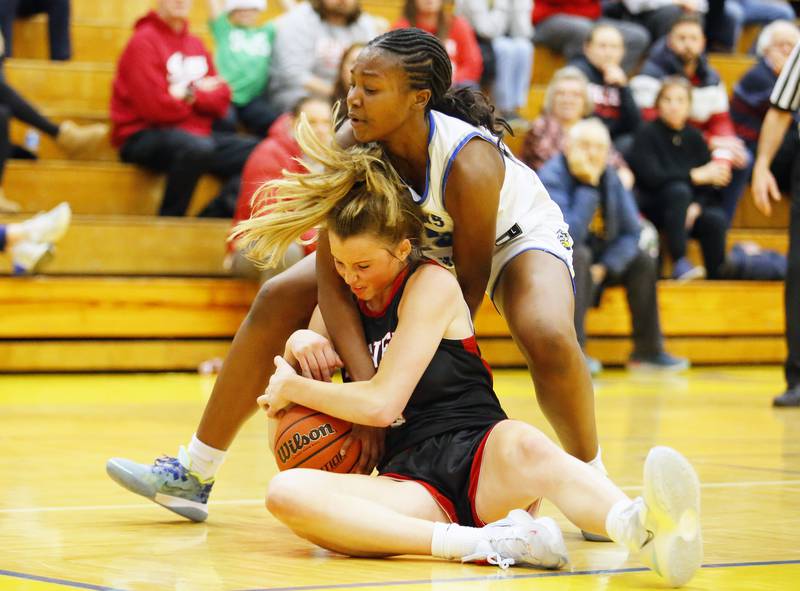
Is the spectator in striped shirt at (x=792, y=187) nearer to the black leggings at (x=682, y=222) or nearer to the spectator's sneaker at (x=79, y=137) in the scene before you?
the black leggings at (x=682, y=222)

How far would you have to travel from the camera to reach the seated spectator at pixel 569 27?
1064 cm

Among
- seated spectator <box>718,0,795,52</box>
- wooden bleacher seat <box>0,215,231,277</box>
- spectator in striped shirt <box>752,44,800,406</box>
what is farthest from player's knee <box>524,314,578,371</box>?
seated spectator <box>718,0,795,52</box>

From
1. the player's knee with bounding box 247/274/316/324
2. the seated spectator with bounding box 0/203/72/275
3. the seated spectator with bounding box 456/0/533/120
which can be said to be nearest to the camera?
the player's knee with bounding box 247/274/316/324

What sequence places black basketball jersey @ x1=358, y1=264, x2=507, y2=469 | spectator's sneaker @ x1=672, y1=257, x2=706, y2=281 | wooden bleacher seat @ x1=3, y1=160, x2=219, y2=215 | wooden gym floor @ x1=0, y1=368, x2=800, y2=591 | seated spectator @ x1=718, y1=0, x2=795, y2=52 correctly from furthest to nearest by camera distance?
seated spectator @ x1=718, y1=0, x2=795, y2=52 → spectator's sneaker @ x1=672, y1=257, x2=706, y2=281 → wooden bleacher seat @ x1=3, y1=160, x2=219, y2=215 → black basketball jersey @ x1=358, y1=264, x2=507, y2=469 → wooden gym floor @ x1=0, y1=368, x2=800, y2=591

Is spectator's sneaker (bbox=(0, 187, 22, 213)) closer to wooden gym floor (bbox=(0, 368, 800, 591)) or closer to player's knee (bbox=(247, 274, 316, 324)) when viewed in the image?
wooden gym floor (bbox=(0, 368, 800, 591))

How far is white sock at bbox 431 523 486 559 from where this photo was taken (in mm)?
2871

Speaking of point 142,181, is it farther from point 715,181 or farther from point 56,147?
point 715,181

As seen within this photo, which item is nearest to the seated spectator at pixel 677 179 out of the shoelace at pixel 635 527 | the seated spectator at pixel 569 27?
the seated spectator at pixel 569 27

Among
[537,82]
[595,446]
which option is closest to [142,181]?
[537,82]

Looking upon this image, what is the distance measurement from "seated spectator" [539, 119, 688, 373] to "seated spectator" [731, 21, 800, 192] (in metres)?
1.93

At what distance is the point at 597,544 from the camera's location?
3.20 meters

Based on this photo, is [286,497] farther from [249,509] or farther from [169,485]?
[249,509]

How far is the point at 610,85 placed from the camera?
9758 mm

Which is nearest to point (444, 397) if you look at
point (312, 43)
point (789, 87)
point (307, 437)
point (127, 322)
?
point (307, 437)
